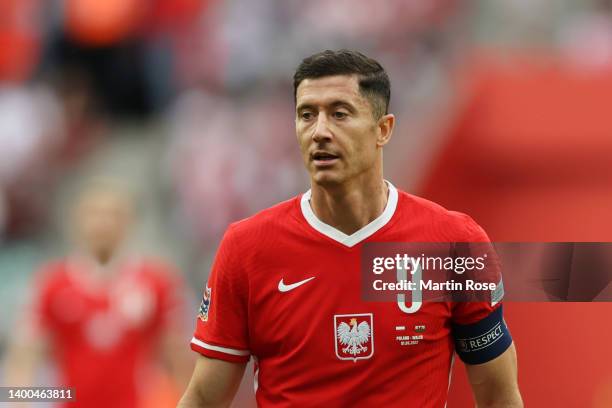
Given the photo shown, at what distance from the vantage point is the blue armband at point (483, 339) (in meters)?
3.38

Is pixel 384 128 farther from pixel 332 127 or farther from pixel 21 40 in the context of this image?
pixel 21 40

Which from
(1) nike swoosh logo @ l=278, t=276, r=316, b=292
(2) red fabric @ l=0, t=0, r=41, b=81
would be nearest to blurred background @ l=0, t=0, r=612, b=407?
(2) red fabric @ l=0, t=0, r=41, b=81

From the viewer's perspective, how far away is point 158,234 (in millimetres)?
8656

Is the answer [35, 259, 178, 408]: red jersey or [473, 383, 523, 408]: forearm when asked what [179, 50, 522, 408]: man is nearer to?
[473, 383, 523, 408]: forearm

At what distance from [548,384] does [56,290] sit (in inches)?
A: 113

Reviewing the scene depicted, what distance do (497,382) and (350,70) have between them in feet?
3.54

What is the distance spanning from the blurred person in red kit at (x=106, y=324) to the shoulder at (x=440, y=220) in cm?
312

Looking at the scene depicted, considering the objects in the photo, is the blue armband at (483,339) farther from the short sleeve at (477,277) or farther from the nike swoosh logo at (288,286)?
the nike swoosh logo at (288,286)

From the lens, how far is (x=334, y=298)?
334cm

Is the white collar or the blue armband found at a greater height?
the white collar

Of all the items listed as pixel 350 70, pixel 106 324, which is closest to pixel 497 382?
pixel 350 70

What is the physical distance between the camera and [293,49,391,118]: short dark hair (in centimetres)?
327

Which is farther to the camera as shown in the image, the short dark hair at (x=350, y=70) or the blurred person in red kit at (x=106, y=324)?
the blurred person in red kit at (x=106, y=324)

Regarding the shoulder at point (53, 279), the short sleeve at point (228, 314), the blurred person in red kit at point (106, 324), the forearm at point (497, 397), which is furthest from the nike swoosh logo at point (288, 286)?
the shoulder at point (53, 279)
